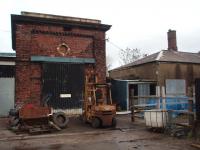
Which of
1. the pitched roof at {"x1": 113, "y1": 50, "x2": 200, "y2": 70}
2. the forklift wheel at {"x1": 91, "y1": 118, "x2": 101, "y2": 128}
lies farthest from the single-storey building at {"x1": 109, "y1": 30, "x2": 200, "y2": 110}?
the forklift wheel at {"x1": 91, "y1": 118, "x2": 101, "y2": 128}

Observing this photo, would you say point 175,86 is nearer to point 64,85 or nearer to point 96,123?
point 64,85

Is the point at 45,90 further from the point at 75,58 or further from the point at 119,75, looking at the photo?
the point at 119,75

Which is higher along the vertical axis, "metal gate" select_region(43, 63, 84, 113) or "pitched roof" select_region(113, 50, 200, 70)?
"pitched roof" select_region(113, 50, 200, 70)

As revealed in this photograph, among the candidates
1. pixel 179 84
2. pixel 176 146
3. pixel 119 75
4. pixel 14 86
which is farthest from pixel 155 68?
pixel 176 146

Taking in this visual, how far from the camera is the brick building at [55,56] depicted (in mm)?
16453

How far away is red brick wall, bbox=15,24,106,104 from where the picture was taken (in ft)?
53.6

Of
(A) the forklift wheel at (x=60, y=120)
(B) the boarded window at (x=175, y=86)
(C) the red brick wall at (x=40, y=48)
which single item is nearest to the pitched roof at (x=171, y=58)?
(B) the boarded window at (x=175, y=86)

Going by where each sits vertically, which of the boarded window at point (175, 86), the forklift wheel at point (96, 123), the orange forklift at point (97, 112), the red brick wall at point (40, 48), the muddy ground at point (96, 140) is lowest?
the muddy ground at point (96, 140)

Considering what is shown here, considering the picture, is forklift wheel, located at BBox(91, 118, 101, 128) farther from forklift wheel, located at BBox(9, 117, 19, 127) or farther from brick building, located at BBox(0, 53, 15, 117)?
brick building, located at BBox(0, 53, 15, 117)

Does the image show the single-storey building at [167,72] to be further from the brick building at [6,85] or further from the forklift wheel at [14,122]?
the forklift wheel at [14,122]

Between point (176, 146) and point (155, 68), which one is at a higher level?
point (155, 68)

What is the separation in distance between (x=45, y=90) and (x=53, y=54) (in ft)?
7.85

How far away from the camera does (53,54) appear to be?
17.2 meters

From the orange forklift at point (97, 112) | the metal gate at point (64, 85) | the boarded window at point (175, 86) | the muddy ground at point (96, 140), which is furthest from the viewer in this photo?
the boarded window at point (175, 86)
